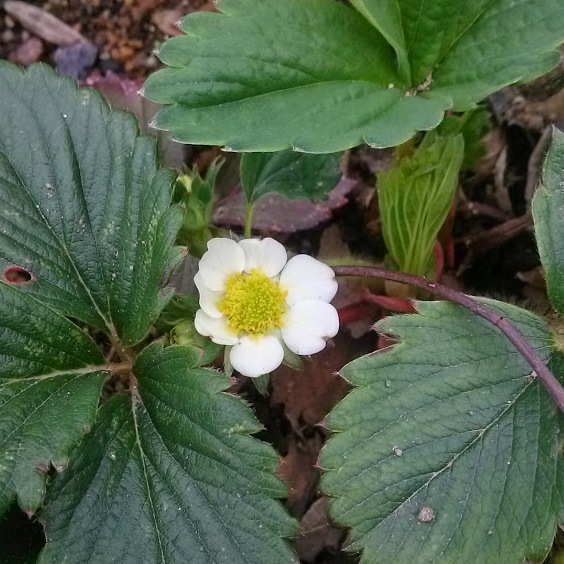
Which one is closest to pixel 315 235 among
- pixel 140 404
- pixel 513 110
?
pixel 513 110

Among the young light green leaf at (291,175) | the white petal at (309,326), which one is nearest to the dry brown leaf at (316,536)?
the white petal at (309,326)

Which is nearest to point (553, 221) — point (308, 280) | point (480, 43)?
point (480, 43)

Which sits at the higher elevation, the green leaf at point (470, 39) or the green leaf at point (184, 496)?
the green leaf at point (470, 39)

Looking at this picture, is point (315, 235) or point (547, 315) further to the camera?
point (315, 235)

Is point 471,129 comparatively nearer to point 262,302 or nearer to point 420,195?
point 420,195

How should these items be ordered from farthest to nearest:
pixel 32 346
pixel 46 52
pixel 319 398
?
pixel 46 52
pixel 319 398
pixel 32 346

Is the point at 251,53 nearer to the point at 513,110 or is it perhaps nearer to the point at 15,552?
the point at 513,110

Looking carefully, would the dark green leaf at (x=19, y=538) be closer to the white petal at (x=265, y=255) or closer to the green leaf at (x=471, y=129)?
the white petal at (x=265, y=255)
